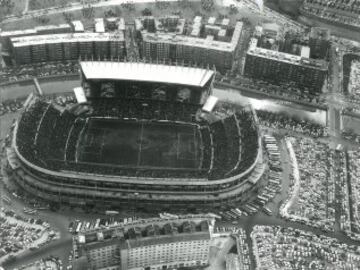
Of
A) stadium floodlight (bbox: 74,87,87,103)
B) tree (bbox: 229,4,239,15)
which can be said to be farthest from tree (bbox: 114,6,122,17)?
stadium floodlight (bbox: 74,87,87,103)

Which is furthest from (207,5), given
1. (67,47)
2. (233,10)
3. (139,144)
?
(139,144)

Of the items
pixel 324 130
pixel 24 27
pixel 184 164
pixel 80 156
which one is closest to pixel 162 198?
pixel 184 164

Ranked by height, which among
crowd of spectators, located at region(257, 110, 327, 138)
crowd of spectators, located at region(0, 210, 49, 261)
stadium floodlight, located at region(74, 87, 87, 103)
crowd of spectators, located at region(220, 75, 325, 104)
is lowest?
crowd of spectators, located at region(0, 210, 49, 261)

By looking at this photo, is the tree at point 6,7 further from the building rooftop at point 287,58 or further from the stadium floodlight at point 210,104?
the building rooftop at point 287,58

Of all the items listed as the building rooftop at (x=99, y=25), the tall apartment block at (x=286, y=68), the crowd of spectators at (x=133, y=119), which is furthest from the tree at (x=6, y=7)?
the tall apartment block at (x=286, y=68)

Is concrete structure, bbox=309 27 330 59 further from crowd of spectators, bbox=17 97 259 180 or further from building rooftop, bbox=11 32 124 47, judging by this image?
building rooftop, bbox=11 32 124 47

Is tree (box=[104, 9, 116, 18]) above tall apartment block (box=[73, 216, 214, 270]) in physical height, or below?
above
